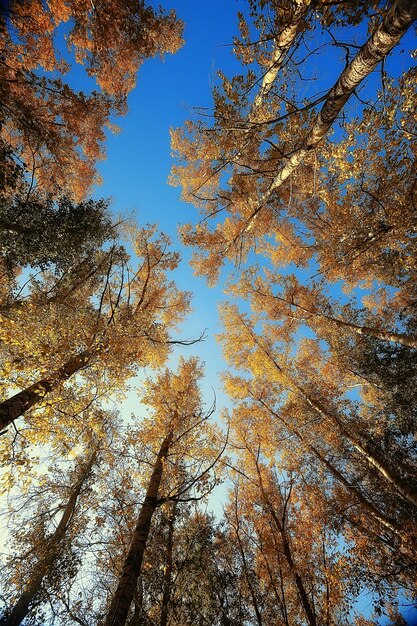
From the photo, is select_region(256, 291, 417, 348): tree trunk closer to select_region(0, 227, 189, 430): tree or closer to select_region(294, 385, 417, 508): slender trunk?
select_region(294, 385, 417, 508): slender trunk

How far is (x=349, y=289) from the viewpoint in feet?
41.2

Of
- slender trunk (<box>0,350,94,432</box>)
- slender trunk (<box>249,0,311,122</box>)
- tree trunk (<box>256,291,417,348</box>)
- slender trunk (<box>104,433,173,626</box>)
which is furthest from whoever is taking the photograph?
tree trunk (<box>256,291,417,348</box>)

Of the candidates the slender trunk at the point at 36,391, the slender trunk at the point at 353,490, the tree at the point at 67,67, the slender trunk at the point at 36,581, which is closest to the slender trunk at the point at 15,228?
the tree at the point at 67,67

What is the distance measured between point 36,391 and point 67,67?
9.19 m

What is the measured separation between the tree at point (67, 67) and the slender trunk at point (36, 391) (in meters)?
4.34

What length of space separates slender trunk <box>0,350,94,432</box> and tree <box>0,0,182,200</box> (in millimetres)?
4340

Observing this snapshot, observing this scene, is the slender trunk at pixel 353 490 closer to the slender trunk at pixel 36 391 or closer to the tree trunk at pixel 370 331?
the tree trunk at pixel 370 331

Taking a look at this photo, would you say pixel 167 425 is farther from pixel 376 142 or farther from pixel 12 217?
pixel 376 142

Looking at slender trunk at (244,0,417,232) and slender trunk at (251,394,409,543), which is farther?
slender trunk at (251,394,409,543)

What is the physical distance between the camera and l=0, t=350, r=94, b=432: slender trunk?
4.68 m

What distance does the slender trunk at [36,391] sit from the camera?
15.4 feet

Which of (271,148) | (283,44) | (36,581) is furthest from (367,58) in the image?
(36,581)

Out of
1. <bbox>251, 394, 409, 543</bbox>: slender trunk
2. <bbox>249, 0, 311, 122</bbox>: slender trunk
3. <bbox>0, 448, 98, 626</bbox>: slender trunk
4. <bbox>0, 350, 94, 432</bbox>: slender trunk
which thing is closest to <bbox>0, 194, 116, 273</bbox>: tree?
<bbox>0, 350, 94, 432</bbox>: slender trunk

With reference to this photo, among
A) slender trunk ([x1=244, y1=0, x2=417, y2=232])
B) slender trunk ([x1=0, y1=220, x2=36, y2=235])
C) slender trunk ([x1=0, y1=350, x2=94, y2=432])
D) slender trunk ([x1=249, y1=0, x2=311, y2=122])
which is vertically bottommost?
slender trunk ([x1=0, y1=350, x2=94, y2=432])
